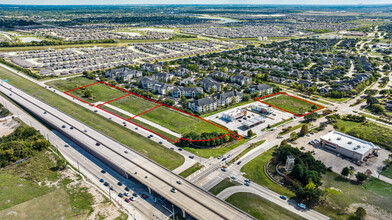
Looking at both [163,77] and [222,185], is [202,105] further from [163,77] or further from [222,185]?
[163,77]

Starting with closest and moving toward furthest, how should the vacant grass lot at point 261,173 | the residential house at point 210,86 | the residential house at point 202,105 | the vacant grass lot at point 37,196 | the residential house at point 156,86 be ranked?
the vacant grass lot at point 37,196, the vacant grass lot at point 261,173, the residential house at point 202,105, the residential house at point 156,86, the residential house at point 210,86

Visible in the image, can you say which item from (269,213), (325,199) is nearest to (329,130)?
(325,199)

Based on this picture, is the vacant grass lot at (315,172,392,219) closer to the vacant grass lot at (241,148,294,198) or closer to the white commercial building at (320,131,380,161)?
the vacant grass lot at (241,148,294,198)

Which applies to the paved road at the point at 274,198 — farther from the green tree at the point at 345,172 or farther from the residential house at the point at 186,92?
the residential house at the point at 186,92

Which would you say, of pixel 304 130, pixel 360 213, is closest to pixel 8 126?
pixel 304 130

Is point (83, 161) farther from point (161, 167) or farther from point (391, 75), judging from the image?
point (391, 75)

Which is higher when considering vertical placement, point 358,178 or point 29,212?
point 358,178

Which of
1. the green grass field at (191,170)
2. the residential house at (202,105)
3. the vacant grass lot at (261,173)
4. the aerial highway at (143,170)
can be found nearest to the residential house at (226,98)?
the residential house at (202,105)
